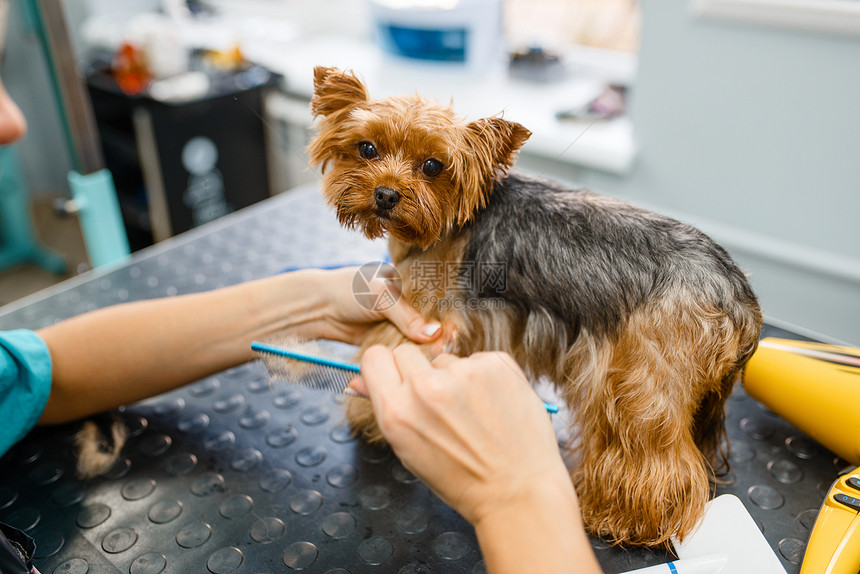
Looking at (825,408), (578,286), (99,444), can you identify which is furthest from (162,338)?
(825,408)

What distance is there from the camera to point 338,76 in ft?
2.50

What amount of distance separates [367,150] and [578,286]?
32cm

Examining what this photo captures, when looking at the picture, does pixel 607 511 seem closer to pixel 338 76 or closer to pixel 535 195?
pixel 535 195

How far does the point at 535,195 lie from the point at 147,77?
215 centimetres

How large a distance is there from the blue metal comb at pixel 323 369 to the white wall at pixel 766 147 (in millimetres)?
691

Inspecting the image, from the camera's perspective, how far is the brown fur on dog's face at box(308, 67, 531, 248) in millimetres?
730

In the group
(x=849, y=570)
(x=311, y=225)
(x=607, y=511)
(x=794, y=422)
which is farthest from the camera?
(x=311, y=225)

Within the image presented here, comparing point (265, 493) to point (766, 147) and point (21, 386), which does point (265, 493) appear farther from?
point (766, 147)

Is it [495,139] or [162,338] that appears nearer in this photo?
[495,139]

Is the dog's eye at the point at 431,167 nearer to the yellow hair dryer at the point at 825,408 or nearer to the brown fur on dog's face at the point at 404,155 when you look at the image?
the brown fur on dog's face at the point at 404,155

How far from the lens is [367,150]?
774 millimetres

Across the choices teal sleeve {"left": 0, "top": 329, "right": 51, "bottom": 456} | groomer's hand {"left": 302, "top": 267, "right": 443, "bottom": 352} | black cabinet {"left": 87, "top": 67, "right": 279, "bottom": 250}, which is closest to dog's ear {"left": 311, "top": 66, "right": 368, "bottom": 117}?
groomer's hand {"left": 302, "top": 267, "right": 443, "bottom": 352}

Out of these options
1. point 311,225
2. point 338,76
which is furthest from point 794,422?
point 311,225

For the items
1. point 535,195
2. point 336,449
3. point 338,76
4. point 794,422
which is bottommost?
point 336,449
